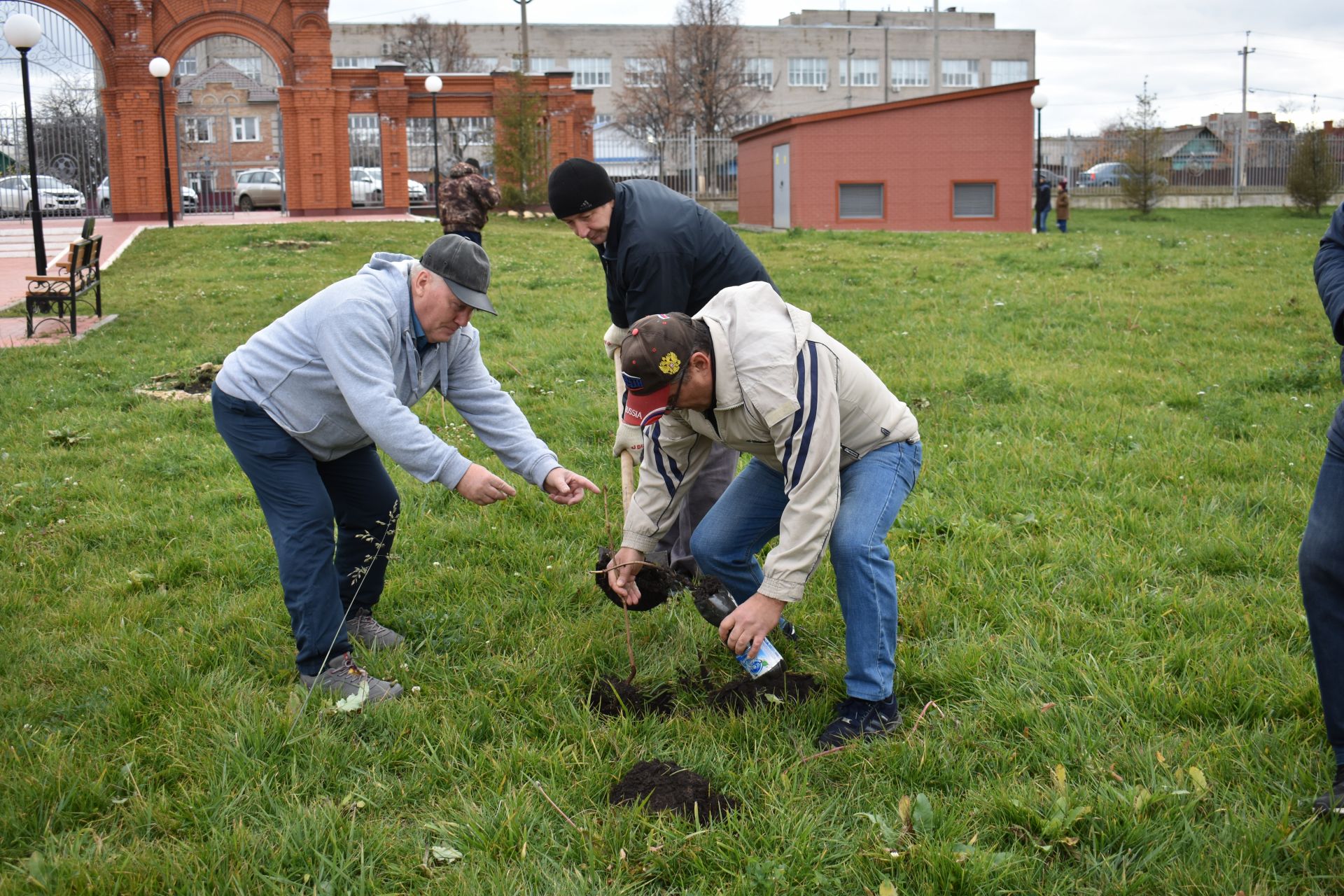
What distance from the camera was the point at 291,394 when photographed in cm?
363

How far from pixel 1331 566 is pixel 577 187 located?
8.97 feet

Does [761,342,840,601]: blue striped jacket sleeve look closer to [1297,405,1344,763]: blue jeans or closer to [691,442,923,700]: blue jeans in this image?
[691,442,923,700]: blue jeans

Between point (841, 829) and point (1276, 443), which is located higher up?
point (1276, 443)

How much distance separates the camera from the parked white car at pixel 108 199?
31375 mm

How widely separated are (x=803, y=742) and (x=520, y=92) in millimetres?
28958

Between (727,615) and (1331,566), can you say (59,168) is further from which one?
(1331,566)

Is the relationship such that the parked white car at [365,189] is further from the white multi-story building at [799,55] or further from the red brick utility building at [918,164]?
the white multi-story building at [799,55]

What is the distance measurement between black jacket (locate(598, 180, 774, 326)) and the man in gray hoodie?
2.30 feet

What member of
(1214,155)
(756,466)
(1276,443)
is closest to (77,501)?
(756,466)

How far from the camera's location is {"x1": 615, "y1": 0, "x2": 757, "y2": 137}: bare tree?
53219 millimetres

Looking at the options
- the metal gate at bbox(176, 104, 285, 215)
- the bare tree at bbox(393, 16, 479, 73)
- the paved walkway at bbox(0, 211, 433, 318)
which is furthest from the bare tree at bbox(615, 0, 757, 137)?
the paved walkway at bbox(0, 211, 433, 318)

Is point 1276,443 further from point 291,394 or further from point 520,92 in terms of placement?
point 520,92

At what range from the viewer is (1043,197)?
2830 centimetres

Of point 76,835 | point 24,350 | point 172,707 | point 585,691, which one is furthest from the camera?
point 24,350
